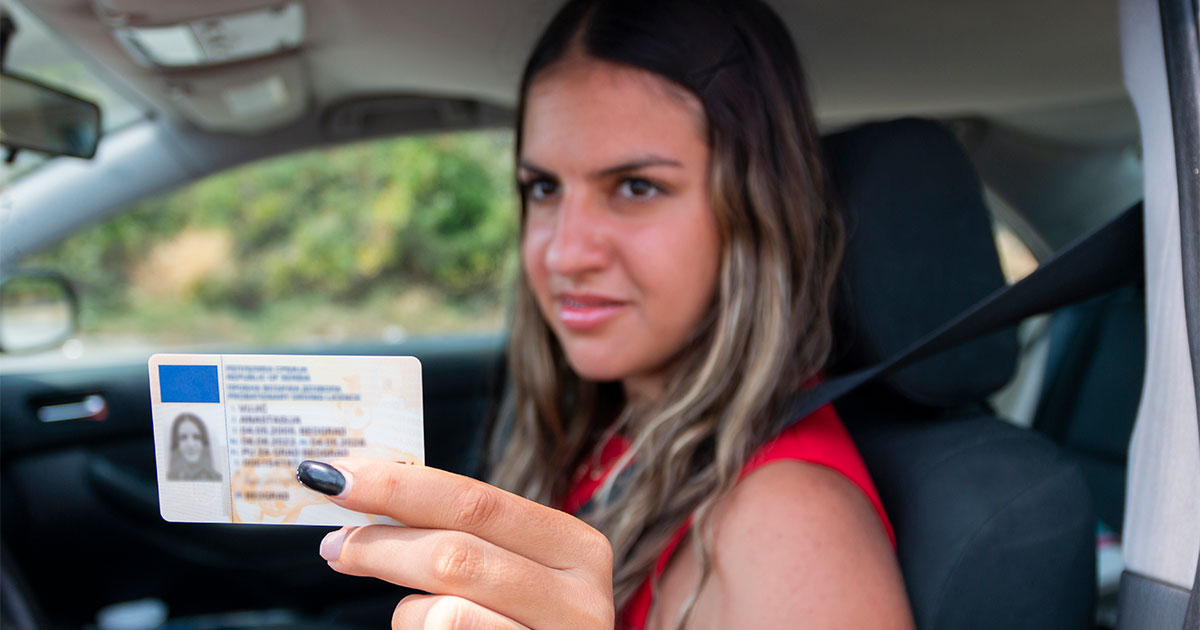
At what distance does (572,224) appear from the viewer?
129 cm

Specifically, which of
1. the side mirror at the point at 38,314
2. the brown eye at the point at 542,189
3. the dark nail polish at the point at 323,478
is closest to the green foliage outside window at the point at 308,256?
the side mirror at the point at 38,314

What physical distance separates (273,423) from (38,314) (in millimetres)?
1941

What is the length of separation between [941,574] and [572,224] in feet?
2.26

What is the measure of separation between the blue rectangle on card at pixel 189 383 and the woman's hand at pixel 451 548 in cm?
11

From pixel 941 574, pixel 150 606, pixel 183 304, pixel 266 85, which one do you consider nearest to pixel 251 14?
pixel 266 85

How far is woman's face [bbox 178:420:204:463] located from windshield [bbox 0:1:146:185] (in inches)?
41.9

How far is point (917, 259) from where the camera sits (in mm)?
1255

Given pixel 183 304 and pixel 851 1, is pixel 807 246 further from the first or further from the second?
pixel 183 304

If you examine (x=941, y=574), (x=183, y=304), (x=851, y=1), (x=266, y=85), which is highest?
(x=851, y=1)

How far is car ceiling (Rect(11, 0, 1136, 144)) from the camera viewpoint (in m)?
1.43

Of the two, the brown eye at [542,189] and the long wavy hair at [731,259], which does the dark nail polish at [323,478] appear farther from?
the brown eye at [542,189]

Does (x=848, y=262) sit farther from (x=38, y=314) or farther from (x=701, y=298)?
(x=38, y=314)

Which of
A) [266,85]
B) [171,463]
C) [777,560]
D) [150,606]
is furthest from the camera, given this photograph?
[150,606]

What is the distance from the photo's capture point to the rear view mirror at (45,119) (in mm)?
1376
